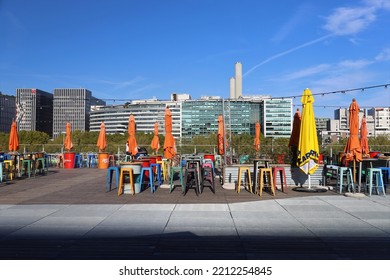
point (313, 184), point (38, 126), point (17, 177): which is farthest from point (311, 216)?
point (38, 126)

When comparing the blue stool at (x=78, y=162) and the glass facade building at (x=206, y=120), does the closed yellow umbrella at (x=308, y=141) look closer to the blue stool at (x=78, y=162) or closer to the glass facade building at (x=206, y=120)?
the blue stool at (x=78, y=162)

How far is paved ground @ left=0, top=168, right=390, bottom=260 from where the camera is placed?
461 centimetres

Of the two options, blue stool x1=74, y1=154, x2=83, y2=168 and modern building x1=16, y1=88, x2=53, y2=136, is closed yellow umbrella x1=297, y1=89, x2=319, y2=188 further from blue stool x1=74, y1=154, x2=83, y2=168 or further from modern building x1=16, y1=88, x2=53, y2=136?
modern building x1=16, y1=88, x2=53, y2=136

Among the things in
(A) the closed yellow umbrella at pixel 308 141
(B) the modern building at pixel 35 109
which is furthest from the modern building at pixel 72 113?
(A) the closed yellow umbrella at pixel 308 141

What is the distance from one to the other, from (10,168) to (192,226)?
419 inches

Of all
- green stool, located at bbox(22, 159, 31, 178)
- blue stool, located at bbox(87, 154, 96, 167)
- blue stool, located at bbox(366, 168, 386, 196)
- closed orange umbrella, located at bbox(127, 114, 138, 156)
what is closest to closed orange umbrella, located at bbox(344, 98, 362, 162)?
blue stool, located at bbox(366, 168, 386, 196)

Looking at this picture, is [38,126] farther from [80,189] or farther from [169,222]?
[169,222]

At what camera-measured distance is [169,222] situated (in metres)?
6.47

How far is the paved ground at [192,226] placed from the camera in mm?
4609

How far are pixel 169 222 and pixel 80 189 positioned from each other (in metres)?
5.57

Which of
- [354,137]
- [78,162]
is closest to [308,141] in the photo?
[354,137]

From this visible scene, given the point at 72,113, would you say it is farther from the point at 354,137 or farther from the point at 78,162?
the point at 354,137

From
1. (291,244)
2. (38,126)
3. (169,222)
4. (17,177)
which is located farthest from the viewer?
(38,126)

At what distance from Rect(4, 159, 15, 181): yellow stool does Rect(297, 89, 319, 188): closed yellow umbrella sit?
10.5 m
